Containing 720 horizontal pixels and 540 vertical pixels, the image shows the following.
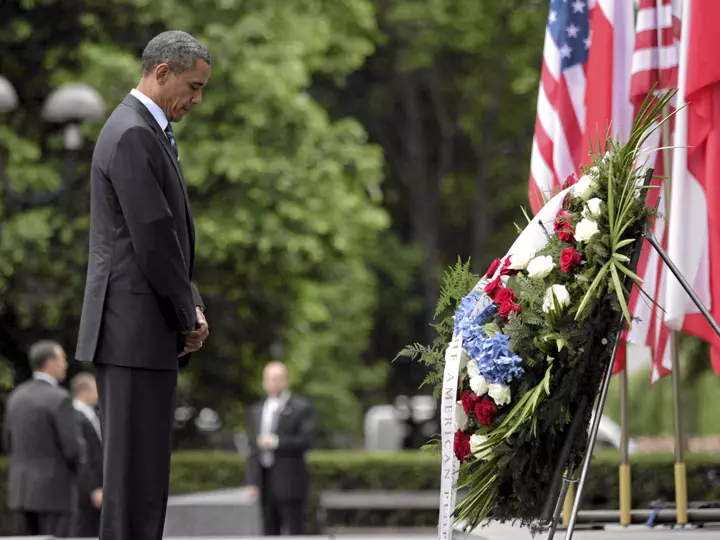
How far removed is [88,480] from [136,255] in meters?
7.92

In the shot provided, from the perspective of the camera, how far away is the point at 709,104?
24.1 ft

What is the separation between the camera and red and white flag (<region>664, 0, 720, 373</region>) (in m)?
7.27

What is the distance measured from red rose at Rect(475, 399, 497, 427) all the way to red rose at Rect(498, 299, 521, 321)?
0.34m

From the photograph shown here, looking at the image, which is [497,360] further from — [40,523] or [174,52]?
[40,523]

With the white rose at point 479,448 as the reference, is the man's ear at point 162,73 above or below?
above

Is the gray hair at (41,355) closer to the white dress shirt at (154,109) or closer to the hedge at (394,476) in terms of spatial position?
the hedge at (394,476)

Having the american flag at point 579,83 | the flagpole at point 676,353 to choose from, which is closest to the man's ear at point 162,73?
the flagpole at point 676,353

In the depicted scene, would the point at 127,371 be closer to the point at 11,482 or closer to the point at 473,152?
the point at 11,482

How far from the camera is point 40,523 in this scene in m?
12.2

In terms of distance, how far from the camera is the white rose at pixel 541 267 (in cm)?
564

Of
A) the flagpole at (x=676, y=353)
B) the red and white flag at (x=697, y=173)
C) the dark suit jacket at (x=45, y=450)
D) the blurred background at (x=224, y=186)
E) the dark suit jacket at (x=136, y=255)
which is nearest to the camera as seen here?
the dark suit jacket at (x=136, y=255)

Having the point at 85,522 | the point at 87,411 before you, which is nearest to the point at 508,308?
the point at 85,522

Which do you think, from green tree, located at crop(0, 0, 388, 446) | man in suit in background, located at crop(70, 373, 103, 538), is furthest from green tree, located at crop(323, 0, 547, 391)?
man in suit in background, located at crop(70, 373, 103, 538)

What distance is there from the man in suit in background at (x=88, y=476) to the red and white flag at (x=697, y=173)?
21.7 ft
